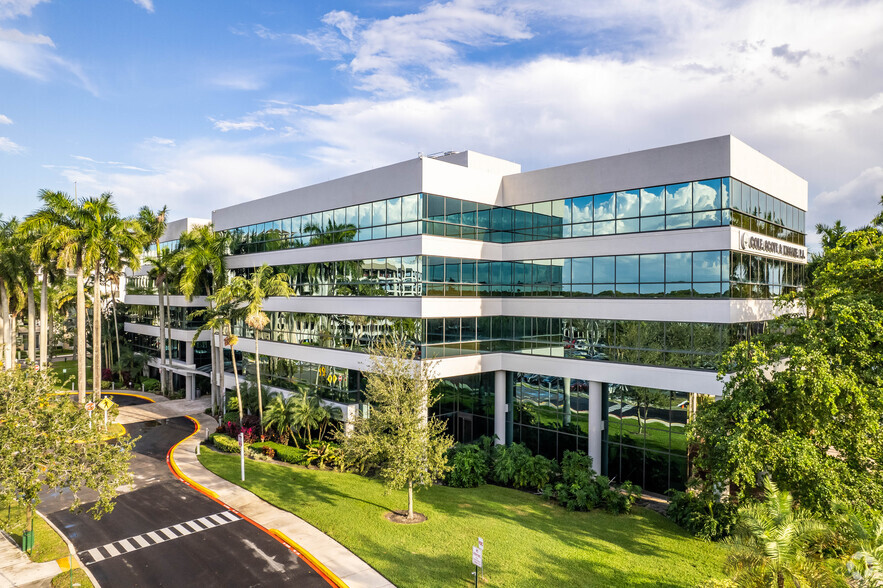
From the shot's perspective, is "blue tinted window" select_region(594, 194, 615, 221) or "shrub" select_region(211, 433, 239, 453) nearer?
"blue tinted window" select_region(594, 194, 615, 221)

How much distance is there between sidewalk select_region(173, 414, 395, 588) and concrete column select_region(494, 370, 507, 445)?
13177 mm

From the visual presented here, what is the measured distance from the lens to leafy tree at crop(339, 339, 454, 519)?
67.1 feet

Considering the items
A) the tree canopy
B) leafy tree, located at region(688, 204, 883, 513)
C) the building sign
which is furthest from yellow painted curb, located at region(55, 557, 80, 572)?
the building sign

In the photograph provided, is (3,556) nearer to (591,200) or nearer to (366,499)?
(366,499)

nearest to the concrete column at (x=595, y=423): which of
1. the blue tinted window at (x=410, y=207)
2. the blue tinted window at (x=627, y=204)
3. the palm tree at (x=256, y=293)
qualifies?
the blue tinted window at (x=627, y=204)

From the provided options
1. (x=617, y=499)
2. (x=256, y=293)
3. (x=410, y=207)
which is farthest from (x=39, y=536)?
(x=617, y=499)

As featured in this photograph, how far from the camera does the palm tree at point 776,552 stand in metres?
11.4

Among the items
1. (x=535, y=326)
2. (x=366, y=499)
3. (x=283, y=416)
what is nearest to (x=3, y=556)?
(x=366, y=499)

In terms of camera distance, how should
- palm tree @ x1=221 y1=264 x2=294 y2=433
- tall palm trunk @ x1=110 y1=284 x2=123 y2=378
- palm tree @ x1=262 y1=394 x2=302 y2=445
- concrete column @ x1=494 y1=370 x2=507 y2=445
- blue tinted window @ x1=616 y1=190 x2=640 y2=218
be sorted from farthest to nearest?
tall palm trunk @ x1=110 y1=284 x2=123 y2=378 < palm tree @ x1=221 y1=264 x2=294 y2=433 < concrete column @ x1=494 y1=370 x2=507 y2=445 < palm tree @ x1=262 y1=394 x2=302 y2=445 < blue tinted window @ x1=616 y1=190 x2=640 y2=218

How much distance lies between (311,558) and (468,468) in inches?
386

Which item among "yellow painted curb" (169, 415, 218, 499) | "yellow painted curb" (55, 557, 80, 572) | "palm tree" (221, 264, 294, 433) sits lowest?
"yellow painted curb" (169, 415, 218, 499)

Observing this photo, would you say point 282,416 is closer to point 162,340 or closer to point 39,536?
point 39,536

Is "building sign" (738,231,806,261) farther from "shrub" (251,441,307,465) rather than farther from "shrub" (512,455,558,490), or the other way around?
"shrub" (251,441,307,465)

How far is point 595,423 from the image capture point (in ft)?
89.4
